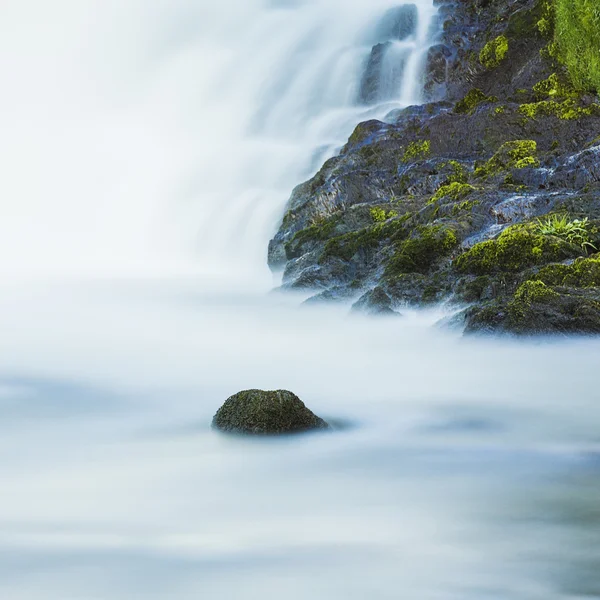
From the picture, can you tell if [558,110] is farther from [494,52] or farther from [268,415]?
[268,415]

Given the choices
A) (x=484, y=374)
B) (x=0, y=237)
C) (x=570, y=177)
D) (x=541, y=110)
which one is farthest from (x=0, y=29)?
(x=484, y=374)

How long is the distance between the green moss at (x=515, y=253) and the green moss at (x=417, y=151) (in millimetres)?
7364

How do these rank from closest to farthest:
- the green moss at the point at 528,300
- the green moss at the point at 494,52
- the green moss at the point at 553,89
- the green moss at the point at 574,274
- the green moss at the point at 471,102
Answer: the green moss at the point at 528,300
the green moss at the point at 574,274
the green moss at the point at 553,89
the green moss at the point at 471,102
the green moss at the point at 494,52

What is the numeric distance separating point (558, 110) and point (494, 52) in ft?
23.3

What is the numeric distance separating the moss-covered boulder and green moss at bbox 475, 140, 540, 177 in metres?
10.5

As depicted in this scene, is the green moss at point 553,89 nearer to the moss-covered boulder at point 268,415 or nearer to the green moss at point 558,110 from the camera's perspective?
the green moss at point 558,110

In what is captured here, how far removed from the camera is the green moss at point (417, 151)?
62.1ft

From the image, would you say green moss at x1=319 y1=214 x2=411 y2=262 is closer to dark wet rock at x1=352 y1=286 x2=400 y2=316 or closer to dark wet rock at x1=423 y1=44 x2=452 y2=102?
dark wet rock at x1=352 y1=286 x2=400 y2=316

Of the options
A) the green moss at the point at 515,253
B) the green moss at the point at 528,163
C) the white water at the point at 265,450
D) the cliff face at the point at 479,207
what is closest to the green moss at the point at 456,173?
the cliff face at the point at 479,207

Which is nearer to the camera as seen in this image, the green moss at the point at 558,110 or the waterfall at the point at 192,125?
the green moss at the point at 558,110

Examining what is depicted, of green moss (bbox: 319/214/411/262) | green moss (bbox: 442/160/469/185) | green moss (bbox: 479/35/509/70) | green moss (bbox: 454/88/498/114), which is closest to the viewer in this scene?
green moss (bbox: 319/214/411/262)

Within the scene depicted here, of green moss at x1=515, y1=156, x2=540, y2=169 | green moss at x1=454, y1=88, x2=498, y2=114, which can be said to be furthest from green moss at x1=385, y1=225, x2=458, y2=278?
green moss at x1=454, y1=88, x2=498, y2=114

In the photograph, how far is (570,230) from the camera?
1160 centimetres

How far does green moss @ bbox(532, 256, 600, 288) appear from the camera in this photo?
10.3 meters
